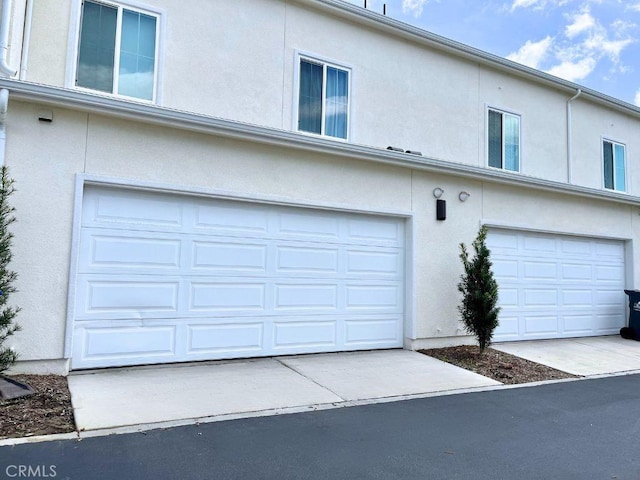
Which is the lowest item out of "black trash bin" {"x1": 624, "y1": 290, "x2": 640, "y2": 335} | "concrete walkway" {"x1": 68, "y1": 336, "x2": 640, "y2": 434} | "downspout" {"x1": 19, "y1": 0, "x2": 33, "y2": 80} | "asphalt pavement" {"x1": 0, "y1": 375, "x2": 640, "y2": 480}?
"asphalt pavement" {"x1": 0, "y1": 375, "x2": 640, "y2": 480}

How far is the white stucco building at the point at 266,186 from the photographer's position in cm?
550

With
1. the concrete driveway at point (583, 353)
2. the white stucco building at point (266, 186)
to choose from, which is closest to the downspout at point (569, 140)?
the white stucco building at point (266, 186)

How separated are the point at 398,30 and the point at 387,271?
14.8ft

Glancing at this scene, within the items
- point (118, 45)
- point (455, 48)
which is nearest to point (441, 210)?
point (455, 48)

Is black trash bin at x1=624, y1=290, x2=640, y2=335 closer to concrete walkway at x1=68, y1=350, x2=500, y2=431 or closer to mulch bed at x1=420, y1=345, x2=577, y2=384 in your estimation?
mulch bed at x1=420, y1=345, x2=577, y2=384

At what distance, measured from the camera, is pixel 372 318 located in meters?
7.59

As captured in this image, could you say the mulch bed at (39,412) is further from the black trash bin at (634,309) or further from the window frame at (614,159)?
the window frame at (614,159)

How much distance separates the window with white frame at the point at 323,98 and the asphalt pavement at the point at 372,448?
4665mm

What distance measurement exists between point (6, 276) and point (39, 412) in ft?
5.39

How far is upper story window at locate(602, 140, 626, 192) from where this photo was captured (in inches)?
442

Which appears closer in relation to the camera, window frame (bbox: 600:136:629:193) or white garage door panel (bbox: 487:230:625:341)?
white garage door panel (bbox: 487:230:625:341)

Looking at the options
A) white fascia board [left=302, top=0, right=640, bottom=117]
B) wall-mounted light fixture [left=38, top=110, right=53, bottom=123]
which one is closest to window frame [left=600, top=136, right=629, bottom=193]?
white fascia board [left=302, top=0, right=640, bottom=117]

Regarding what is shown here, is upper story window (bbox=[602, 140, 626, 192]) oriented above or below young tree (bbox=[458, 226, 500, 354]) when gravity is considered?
above

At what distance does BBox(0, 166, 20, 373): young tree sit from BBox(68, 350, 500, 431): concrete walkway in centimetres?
74
